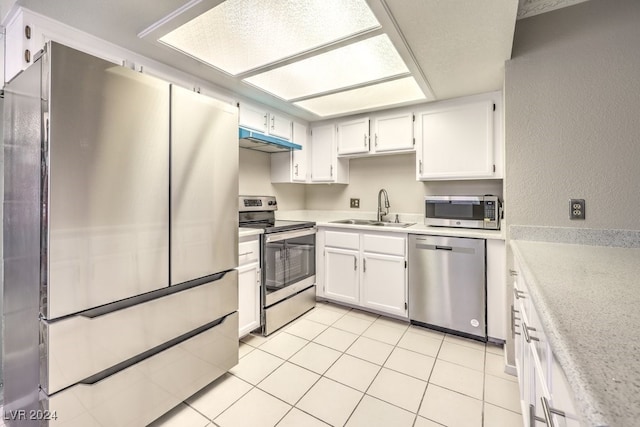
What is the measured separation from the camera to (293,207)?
3689 millimetres

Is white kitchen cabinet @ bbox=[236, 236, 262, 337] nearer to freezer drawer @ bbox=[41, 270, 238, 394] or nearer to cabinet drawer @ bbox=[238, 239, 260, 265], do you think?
cabinet drawer @ bbox=[238, 239, 260, 265]

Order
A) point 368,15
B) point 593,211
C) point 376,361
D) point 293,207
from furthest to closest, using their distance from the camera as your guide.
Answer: point 293,207
point 376,361
point 593,211
point 368,15

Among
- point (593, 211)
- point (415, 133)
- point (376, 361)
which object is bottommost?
point (376, 361)

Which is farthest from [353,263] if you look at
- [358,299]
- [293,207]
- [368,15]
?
[368,15]

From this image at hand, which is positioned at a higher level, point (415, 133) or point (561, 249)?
point (415, 133)

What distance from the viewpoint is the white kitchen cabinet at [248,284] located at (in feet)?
7.01

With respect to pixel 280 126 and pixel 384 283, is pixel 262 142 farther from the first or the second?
pixel 384 283

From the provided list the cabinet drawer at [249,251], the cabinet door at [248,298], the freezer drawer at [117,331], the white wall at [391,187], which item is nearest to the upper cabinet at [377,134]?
the white wall at [391,187]

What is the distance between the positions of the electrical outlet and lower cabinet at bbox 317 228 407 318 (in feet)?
3.85

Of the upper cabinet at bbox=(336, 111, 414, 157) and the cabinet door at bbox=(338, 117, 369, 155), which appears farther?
the cabinet door at bbox=(338, 117, 369, 155)

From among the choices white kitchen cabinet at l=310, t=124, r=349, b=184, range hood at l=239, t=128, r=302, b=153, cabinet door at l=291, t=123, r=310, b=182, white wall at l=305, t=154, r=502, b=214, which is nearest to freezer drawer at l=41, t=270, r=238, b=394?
range hood at l=239, t=128, r=302, b=153

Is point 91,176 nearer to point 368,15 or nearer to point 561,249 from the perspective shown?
point 368,15

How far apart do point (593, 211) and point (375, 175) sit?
201 cm

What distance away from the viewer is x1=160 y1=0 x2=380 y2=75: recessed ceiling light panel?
138 centimetres
